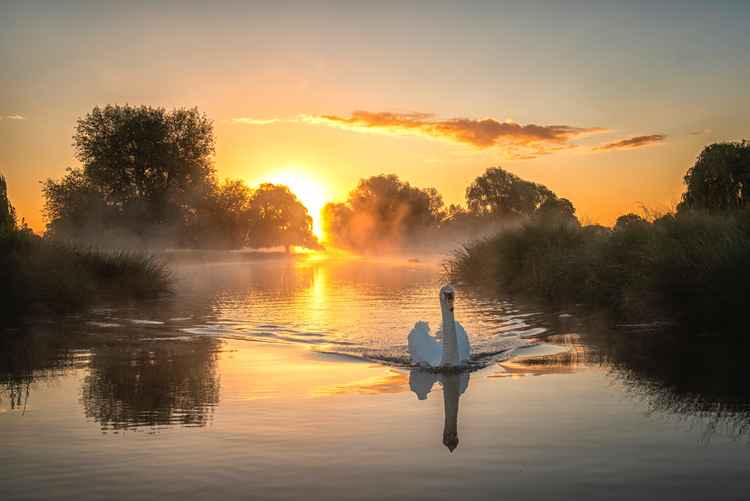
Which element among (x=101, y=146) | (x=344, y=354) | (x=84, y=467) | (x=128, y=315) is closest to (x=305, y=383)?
(x=344, y=354)

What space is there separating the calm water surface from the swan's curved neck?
1.11 ft

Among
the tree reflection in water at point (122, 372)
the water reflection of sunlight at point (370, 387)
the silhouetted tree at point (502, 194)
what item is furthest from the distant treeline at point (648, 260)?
the silhouetted tree at point (502, 194)

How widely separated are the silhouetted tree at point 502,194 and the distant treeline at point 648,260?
5238 cm

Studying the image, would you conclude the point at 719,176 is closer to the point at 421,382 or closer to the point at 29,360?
the point at 421,382

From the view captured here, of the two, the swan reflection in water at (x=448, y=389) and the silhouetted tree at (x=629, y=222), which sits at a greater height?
the silhouetted tree at (x=629, y=222)

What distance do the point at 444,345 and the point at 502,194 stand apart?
76419 mm

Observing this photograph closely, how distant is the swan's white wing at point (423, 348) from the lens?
11.2m

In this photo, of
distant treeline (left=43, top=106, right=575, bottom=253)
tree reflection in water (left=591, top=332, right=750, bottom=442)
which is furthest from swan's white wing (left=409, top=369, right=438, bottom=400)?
distant treeline (left=43, top=106, right=575, bottom=253)

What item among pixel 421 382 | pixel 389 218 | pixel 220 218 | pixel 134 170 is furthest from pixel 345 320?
pixel 389 218

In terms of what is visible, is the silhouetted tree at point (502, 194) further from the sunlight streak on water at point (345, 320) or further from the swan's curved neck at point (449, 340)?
the swan's curved neck at point (449, 340)

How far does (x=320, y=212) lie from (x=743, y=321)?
402ft

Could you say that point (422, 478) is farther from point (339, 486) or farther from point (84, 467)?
point (84, 467)

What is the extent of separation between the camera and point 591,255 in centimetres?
2034

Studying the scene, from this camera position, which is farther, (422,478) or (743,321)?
(743,321)
